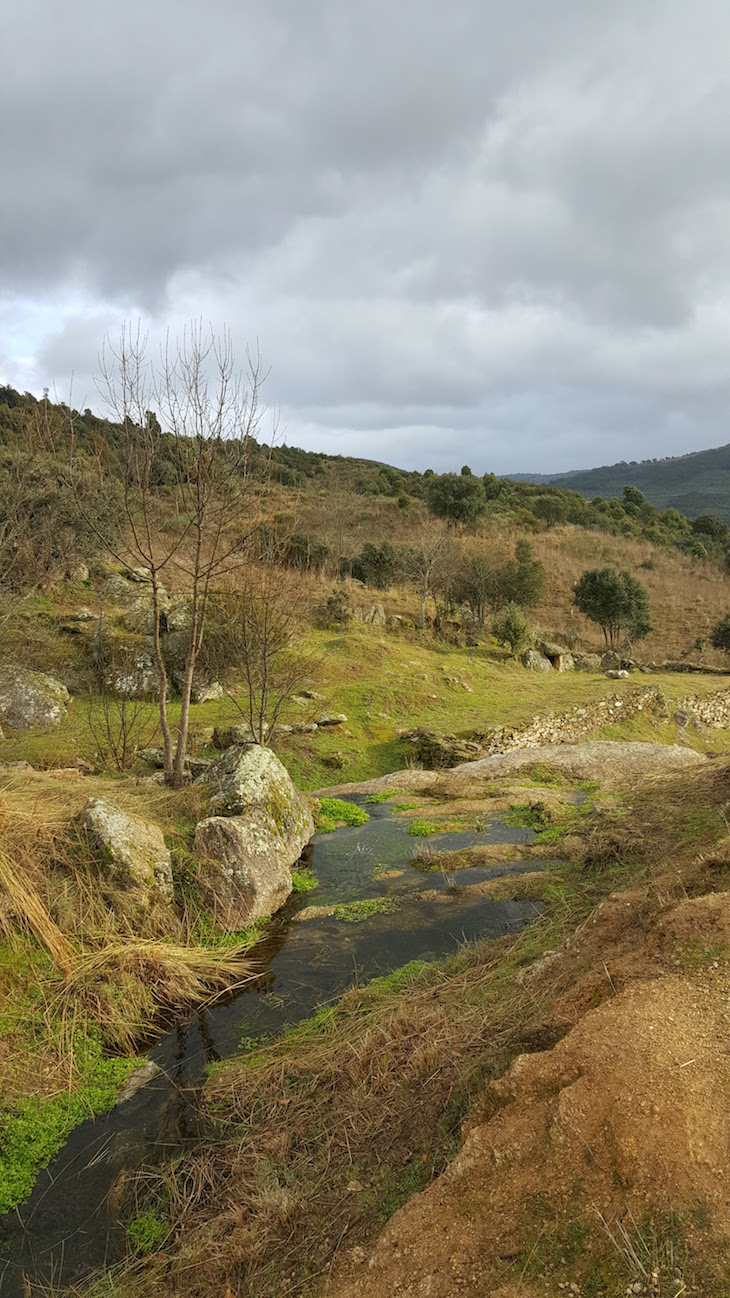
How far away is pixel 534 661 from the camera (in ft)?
87.8

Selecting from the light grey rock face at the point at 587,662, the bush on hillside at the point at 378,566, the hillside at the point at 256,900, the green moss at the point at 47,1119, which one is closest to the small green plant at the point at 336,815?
the hillside at the point at 256,900

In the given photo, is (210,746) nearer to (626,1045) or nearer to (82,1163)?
(82,1163)

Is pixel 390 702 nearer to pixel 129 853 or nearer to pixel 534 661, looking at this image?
pixel 534 661

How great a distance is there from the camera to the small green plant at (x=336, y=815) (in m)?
11.0

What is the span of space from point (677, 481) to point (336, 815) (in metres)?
139

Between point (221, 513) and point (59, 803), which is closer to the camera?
point (59, 803)

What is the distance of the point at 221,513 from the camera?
1012 centimetres

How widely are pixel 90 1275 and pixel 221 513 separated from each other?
8735 millimetres

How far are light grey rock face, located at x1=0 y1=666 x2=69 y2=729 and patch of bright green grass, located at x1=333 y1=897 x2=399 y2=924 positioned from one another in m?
9.88

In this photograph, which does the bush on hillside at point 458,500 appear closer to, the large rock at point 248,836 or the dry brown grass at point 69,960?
the large rock at point 248,836

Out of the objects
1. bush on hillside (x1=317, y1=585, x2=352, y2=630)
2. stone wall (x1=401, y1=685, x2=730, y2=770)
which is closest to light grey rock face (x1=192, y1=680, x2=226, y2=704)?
stone wall (x1=401, y1=685, x2=730, y2=770)

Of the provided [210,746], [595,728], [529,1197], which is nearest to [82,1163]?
[529,1197]

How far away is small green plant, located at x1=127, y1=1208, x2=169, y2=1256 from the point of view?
375 centimetres

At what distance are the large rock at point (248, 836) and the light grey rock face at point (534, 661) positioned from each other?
18.3m
